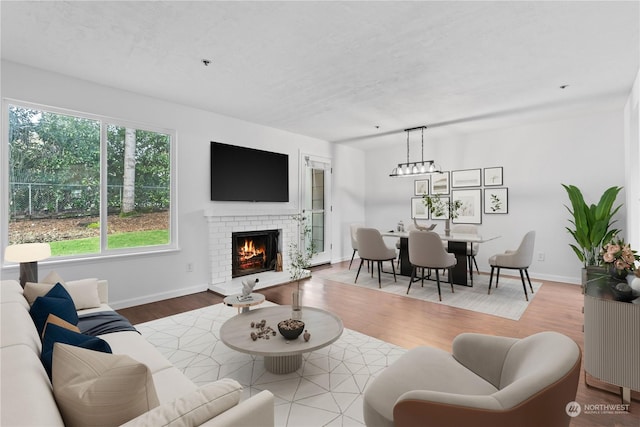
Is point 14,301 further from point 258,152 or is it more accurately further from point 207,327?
point 258,152

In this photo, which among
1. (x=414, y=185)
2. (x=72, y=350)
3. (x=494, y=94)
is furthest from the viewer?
(x=414, y=185)

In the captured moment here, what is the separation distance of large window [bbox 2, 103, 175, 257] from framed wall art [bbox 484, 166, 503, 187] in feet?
17.9

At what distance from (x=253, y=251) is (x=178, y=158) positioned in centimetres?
196

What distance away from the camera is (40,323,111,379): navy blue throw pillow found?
122cm

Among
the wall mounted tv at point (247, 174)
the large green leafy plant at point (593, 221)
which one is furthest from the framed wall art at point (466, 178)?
the wall mounted tv at point (247, 174)

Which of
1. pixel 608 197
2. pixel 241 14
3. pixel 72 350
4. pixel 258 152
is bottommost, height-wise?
pixel 72 350

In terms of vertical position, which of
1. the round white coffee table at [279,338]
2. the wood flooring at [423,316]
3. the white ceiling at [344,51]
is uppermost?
the white ceiling at [344,51]

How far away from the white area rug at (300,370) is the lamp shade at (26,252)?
3.77ft

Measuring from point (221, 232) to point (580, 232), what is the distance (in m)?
5.28

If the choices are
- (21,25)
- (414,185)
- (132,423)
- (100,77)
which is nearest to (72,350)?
(132,423)

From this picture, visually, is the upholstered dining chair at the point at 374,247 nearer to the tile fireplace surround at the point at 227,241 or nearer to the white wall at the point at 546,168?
the tile fireplace surround at the point at 227,241

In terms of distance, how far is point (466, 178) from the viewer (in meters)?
6.04

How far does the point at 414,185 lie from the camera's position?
6.81 metres

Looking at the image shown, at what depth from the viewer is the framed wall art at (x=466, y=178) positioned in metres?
5.92
